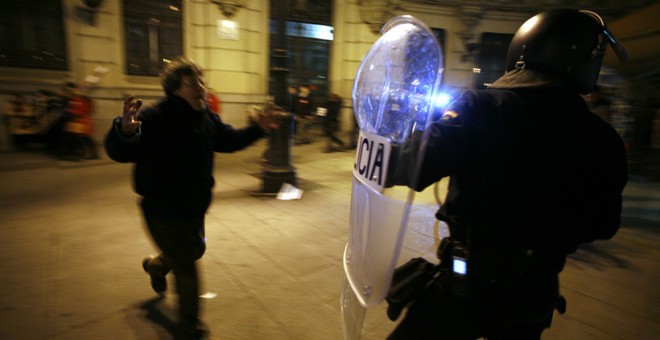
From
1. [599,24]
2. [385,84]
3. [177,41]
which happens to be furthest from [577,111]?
[177,41]

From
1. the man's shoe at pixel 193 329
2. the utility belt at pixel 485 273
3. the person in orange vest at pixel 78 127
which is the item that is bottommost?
the man's shoe at pixel 193 329

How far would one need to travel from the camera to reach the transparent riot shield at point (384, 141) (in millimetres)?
1335

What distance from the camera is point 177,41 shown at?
419 inches

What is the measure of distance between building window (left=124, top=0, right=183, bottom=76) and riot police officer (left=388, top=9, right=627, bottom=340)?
35.2 feet

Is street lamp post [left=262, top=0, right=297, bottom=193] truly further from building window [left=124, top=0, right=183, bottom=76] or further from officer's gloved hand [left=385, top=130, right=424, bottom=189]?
building window [left=124, top=0, right=183, bottom=76]

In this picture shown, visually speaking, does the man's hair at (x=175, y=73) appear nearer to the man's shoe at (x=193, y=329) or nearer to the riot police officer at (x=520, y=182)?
the man's shoe at (x=193, y=329)

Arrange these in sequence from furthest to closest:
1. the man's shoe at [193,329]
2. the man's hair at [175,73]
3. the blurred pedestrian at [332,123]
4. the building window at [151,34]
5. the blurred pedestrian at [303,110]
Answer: the blurred pedestrian at [303,110]
the blurred pedestrian at [332,123]
the building window at [151,34]
the man's shoe at [193,329]
the man's hair at [175,73]

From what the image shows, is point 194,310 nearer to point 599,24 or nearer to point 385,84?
point 385,84

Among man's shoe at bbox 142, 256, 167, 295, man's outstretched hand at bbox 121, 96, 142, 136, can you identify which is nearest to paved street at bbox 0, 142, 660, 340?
man's shoe at bbox 142, 256, 167, 295

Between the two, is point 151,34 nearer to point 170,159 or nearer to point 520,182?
point 170,159

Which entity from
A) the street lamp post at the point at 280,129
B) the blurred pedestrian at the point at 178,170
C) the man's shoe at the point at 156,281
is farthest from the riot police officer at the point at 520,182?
the street lamp post at the point at 280,129

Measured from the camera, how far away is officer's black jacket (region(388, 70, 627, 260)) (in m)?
1.32

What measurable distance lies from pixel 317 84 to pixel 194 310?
38.8 feet

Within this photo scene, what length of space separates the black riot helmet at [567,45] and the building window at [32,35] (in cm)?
1093
